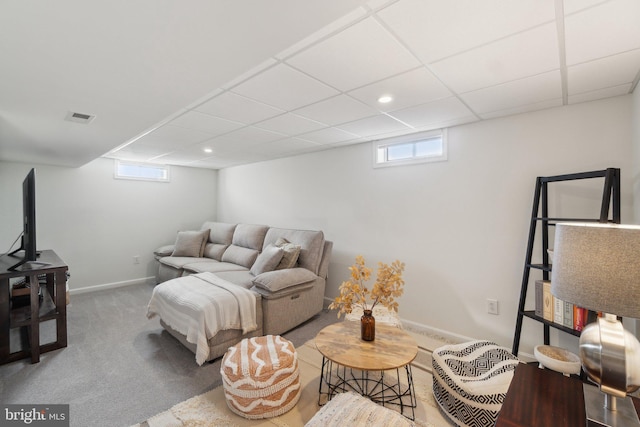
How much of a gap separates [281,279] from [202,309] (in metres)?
0.83

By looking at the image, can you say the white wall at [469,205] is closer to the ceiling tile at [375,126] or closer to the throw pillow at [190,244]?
the ceiling tile at [375,126]

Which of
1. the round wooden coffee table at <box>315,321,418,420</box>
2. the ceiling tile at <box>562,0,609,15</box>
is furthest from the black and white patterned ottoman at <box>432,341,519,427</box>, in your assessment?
the ceiling tile at <box>562,0,609,15</box>

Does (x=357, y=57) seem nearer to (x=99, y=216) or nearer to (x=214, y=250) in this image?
(x=214, y=250)

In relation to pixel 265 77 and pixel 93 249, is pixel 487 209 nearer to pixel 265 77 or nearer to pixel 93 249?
pixel 265 77

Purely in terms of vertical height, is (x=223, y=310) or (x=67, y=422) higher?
(x=223, y=310)

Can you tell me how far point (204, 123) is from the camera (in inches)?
107

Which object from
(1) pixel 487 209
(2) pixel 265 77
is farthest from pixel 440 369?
(2) pixel 265 77

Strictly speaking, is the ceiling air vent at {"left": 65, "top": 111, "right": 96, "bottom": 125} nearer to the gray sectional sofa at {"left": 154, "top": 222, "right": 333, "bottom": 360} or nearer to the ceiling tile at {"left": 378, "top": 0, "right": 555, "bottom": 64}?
the gray sectional sofa at {"left": 154, "top": 222, "right": 333, "bottom": 360}

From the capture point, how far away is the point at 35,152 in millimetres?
3291

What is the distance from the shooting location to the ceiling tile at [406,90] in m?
1.77

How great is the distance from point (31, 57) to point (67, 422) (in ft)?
6.93

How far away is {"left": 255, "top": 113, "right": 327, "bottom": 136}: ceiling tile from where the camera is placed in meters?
2.58

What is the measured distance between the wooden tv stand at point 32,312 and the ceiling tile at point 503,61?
12.2 ft

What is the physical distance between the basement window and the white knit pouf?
4277 mm
